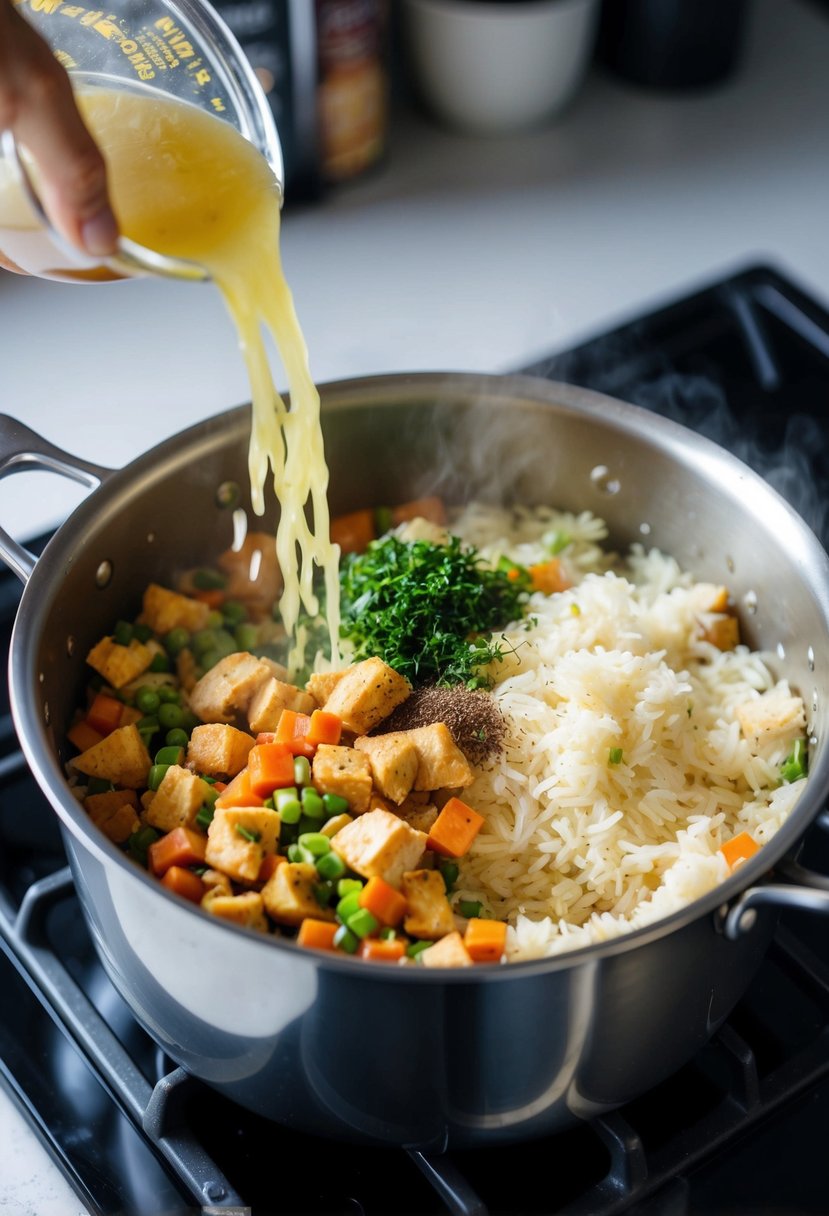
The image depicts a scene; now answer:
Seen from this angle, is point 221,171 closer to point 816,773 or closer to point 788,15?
point 816,773

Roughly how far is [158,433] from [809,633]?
142 centimetres

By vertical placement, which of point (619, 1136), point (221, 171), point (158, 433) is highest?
point (221, 171)

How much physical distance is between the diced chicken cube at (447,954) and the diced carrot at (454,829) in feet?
0.61

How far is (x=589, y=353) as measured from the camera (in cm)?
275

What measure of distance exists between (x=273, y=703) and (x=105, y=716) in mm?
276

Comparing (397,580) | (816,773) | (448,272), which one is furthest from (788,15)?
(816,773)

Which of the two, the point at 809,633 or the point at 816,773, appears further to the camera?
the point at 809,633

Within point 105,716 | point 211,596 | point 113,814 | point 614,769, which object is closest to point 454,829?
point 614,769

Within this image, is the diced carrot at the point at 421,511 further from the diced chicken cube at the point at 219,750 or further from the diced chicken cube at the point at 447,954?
the diced chicken cube at the point at 447,954

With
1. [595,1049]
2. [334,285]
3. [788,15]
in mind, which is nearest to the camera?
[595,1049]

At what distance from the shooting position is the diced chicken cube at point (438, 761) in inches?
72.6

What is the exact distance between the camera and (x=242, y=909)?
63.7 inches

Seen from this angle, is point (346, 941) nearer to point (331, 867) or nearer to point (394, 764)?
point (331, 867)

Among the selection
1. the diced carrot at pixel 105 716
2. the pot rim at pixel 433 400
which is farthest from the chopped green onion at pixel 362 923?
the diced carrot at pixel 105 716
